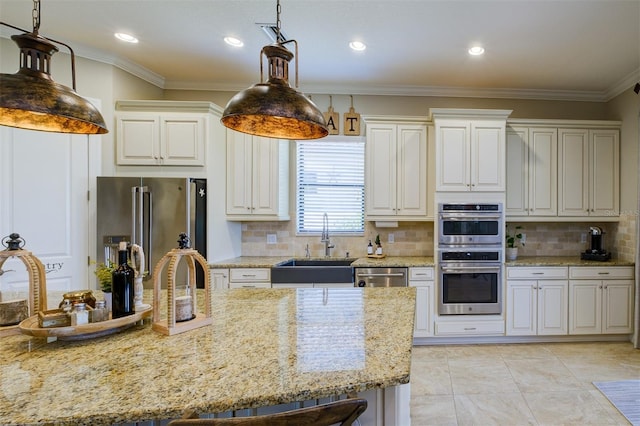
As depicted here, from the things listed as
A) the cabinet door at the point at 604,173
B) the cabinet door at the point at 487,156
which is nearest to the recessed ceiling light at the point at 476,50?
the cabinet door at the point at 487,156

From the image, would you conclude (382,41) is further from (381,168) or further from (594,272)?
(594,272)

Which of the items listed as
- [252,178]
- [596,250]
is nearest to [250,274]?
[252,178]

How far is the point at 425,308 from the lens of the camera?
11.3ft

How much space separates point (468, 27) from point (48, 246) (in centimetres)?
401

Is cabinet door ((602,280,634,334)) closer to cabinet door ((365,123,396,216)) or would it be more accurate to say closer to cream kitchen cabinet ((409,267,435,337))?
cream kitchen cabinet ((409,267,435,337))

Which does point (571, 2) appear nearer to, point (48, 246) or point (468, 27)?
point (468, 27)

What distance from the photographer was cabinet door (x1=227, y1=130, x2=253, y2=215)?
3652 mm

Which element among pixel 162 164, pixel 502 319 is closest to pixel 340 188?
pixel 162 164

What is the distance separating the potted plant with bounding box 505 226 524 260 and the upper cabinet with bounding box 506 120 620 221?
274mm

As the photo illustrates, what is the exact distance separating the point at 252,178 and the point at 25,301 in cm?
244

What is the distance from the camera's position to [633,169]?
11.5ft

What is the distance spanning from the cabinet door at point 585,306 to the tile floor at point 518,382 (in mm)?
187

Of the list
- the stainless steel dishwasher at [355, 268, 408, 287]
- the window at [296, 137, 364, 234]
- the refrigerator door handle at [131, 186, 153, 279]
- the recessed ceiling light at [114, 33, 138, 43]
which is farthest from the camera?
the window at [296, 137, 364, 234]

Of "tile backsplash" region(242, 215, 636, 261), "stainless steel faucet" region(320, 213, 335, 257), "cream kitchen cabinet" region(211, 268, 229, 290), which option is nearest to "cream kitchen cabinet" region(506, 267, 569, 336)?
"tile backsplash" region(242, 215, 636, 261)
